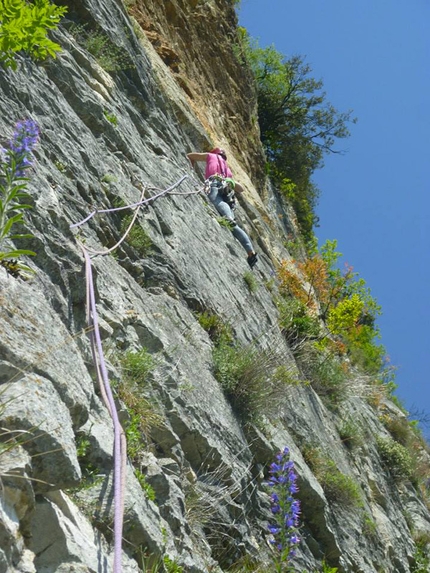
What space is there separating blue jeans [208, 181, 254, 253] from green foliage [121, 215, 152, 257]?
414 centimetres

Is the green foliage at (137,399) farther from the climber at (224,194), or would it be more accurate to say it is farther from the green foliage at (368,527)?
the climber at (224,194)

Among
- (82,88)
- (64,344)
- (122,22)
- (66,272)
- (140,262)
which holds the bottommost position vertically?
(64,344)

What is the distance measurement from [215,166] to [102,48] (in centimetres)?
266

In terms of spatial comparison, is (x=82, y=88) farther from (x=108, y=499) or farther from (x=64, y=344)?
(x=108, y=499)

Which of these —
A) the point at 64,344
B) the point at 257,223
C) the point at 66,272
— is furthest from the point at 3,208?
the point at 257,223

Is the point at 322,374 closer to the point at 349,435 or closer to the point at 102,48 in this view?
the point at 349,435

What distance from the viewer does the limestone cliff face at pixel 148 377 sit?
3.27m

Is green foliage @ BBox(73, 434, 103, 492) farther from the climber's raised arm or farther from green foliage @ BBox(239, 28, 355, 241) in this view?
green foliage @ BBox(239, 28, 355, 241)

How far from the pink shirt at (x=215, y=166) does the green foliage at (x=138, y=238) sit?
184 inches

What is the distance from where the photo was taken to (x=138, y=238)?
7051 mm

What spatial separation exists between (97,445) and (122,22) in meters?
8.26

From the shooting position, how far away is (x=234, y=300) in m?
8.72

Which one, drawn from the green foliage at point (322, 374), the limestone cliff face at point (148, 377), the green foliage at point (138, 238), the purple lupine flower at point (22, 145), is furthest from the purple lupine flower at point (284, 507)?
the green foliage at point (322, 374)

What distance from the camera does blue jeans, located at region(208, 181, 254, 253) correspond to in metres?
11.2
